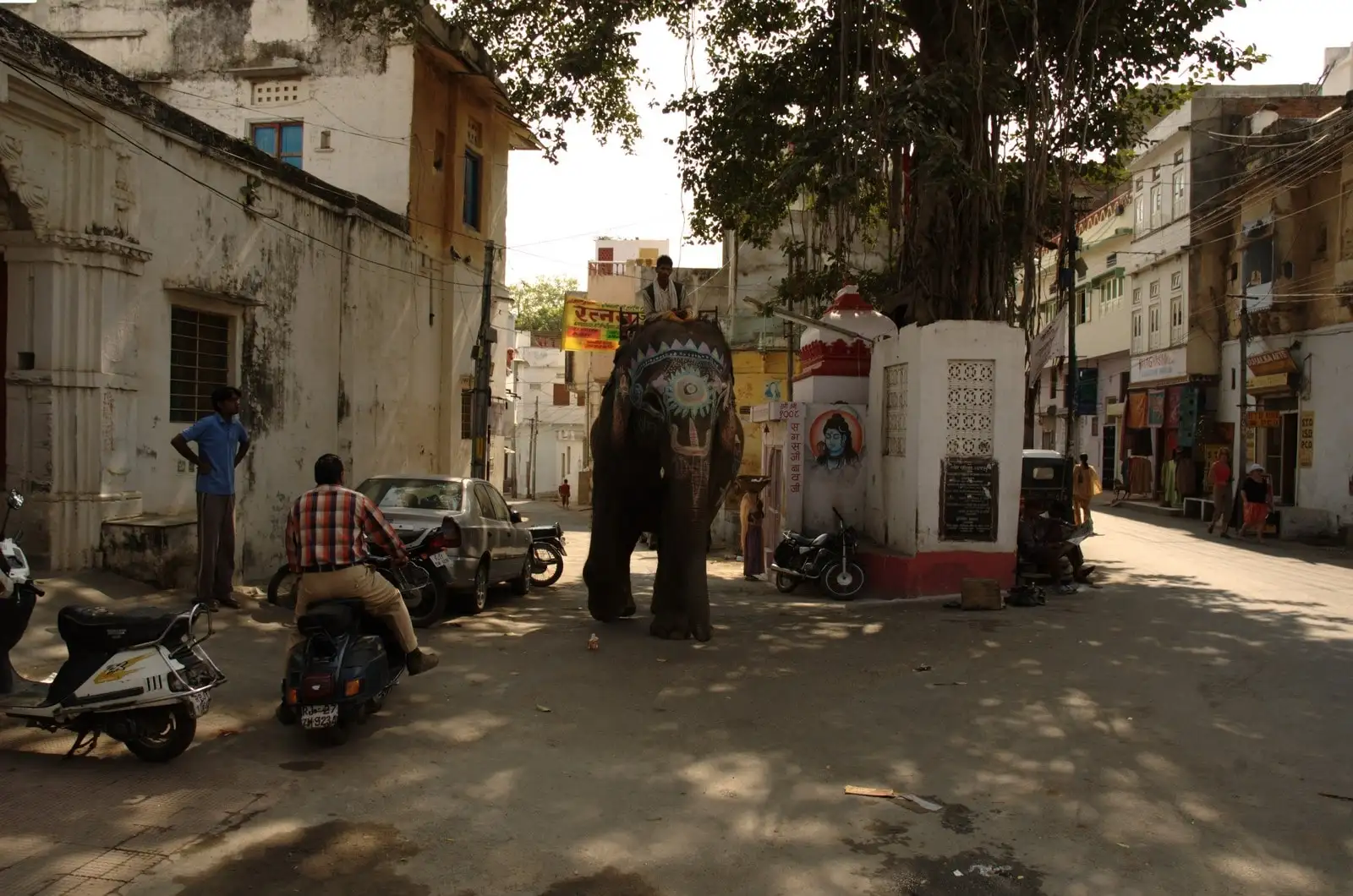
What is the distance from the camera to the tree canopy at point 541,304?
67812mm

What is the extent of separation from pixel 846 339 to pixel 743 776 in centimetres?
942

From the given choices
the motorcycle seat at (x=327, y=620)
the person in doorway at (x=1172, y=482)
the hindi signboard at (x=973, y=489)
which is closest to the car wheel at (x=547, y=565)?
the hindi signboard at (x=973, y=489)

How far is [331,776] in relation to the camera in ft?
17.6

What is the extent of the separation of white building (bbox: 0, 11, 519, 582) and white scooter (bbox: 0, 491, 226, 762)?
395 centimetres

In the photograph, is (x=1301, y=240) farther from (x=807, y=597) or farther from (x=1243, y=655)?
(x=1243, y=655)

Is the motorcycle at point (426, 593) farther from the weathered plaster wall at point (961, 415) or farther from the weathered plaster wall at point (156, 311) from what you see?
the weathered plaster wall at point (961, 415)

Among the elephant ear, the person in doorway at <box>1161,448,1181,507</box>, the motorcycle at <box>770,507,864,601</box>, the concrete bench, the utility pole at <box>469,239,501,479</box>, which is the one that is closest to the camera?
the elephant ear

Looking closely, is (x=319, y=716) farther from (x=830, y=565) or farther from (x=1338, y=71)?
(x=1338, y=71)

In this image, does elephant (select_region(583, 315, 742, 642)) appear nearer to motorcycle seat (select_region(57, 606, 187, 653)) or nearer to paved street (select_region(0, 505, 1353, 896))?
paved street (select_region(0, 505, 1353, 896))

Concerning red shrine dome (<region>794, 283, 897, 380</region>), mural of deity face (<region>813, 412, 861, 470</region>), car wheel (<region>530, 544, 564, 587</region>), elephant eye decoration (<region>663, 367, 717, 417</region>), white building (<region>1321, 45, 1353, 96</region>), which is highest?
white building (<region>1321, 45, 1353, 96</region>)

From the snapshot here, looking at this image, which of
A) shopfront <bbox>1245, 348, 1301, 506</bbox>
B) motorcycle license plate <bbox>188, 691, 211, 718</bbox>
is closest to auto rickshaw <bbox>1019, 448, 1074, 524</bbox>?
motorcycle license plate <bbox>188, 691, 211, 718</bbox>

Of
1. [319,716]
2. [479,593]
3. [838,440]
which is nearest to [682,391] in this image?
[479,593]

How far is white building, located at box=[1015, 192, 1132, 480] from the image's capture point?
39031mm

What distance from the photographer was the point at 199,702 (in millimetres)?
5469
